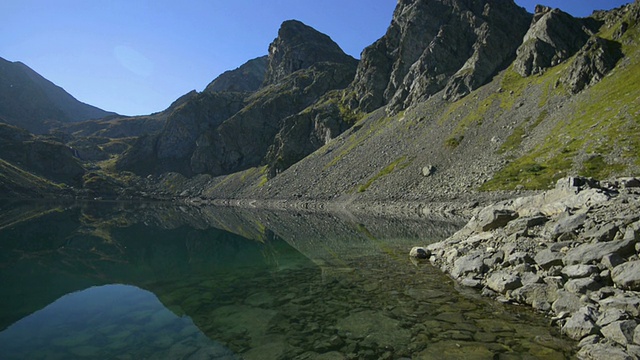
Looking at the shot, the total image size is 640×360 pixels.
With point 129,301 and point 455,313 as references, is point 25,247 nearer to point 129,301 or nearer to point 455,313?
Result: point 129,301

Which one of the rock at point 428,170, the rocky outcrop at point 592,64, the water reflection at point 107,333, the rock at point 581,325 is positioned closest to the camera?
the rock at point 581,325

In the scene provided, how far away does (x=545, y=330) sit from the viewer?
1323cm

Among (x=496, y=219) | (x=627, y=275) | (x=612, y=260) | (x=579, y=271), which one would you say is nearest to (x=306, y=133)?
(x=496, y=219)

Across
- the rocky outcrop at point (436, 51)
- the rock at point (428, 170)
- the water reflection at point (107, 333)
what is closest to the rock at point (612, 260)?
the water reflection at point (107, 333)

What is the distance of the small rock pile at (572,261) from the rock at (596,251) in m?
0.04

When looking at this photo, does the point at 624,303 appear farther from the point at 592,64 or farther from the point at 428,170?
the point at 592,64

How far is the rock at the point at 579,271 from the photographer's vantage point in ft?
48.6

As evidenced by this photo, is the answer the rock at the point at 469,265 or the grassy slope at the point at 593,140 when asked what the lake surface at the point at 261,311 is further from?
the grassy slope at the point at 593,140

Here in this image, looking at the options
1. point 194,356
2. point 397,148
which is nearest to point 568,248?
point 194,356

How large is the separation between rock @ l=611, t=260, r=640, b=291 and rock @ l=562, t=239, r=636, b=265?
1.20 metres

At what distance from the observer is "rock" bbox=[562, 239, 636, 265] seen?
49.2ft

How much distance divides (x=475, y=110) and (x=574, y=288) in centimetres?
10558

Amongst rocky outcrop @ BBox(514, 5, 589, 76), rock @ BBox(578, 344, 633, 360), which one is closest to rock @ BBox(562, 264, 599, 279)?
rock @ BBox(578, 344, 633, 360)

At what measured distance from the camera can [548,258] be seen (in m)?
17.3
